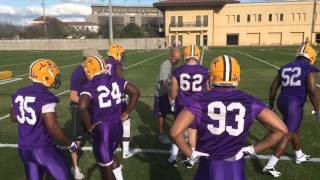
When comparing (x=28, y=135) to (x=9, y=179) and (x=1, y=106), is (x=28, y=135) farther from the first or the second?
(x=1, y=106)

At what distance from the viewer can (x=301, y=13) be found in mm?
68875

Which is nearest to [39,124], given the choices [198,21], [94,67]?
[94,67]

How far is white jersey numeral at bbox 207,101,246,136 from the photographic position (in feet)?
9.89

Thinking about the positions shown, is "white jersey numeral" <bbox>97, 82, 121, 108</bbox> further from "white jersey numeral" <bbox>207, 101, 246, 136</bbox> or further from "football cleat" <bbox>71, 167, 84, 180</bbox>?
"football cleat" <bbox>71, 167, 84, 180</bbox>

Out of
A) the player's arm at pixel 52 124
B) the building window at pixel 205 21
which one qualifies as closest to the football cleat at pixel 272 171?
the player's arm at pixel 52 124

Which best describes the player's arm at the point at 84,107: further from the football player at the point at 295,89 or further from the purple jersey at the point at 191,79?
the football player at the point at 295,89

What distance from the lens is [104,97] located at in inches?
167

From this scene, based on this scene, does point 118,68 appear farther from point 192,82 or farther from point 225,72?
point 225,72

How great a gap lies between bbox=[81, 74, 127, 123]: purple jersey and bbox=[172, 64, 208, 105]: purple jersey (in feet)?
4.72

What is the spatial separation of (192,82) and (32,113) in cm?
258

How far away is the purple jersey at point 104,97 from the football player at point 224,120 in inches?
57.8

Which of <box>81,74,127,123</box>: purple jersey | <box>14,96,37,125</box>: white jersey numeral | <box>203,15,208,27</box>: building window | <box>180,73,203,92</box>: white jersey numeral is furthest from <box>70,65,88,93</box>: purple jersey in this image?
<box>203,15,208,27</box>: building window

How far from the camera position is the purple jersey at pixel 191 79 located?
551cm

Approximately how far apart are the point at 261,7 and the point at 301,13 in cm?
776
